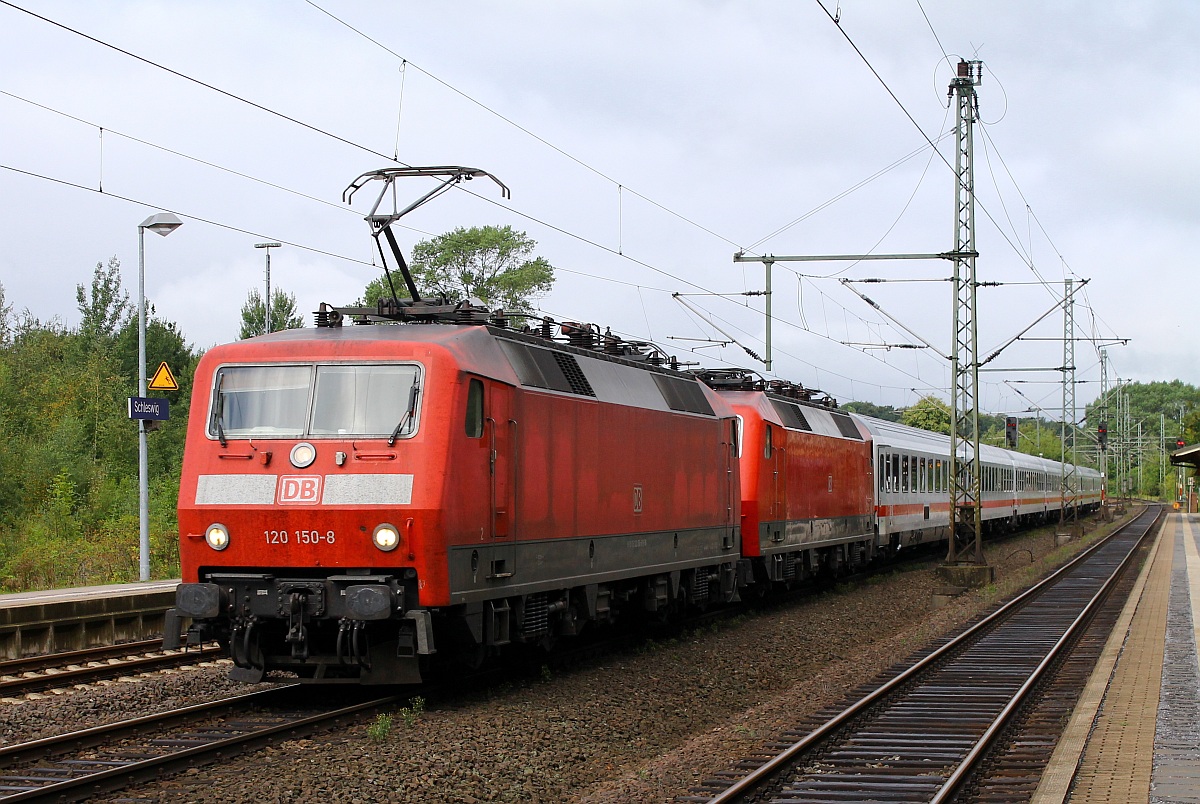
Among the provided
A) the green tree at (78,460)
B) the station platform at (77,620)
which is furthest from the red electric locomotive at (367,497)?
the green tree at (78,460)

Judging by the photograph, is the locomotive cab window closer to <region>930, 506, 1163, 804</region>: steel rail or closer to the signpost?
<region>930, 506, 1163, 804</region>: steel rail

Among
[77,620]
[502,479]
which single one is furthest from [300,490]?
[77,620]

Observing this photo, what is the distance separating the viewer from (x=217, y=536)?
37.1 ft

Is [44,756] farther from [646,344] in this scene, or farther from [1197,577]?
[1197,577]

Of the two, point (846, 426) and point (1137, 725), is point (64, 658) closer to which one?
point (1137, 725)

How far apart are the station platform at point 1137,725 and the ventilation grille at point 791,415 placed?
6.68 m

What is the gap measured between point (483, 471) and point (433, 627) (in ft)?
5.01

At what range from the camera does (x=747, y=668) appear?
16.1 m

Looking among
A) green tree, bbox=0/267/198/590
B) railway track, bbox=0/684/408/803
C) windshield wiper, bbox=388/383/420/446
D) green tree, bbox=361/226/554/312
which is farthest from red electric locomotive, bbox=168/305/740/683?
green tree, bbox=361/226/554/312

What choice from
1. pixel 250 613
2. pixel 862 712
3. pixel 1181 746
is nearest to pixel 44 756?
pixel 250 613

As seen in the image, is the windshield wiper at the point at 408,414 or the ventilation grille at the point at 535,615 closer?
the windshield wiper at the point at 408,414

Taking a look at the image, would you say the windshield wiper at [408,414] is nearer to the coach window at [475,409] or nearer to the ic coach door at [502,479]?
the coach window at [475,409]

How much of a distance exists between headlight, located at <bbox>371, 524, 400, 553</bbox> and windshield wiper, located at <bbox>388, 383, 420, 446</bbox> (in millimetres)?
747

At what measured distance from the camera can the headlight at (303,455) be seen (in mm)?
11164
